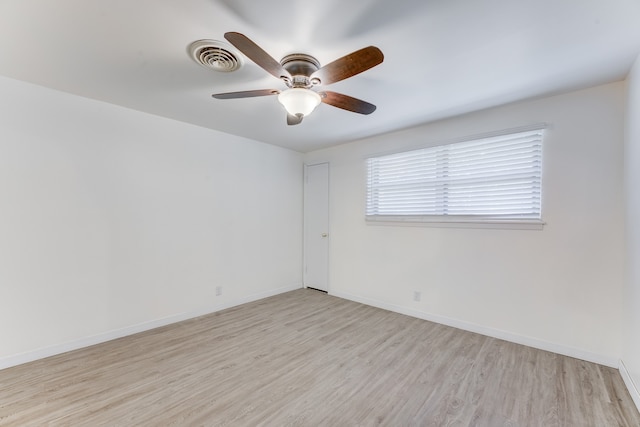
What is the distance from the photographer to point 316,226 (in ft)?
15.6

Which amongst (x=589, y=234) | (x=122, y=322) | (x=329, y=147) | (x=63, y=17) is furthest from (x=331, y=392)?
(x=329, y=147)

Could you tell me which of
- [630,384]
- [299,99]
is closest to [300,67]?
[299,99]

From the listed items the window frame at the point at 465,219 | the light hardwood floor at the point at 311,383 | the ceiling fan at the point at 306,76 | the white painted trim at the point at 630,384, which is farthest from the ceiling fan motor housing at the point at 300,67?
the white painted trim at the point at 630,384

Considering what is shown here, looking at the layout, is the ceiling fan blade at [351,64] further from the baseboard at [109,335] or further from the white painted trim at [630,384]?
the baseboard at [109,335]

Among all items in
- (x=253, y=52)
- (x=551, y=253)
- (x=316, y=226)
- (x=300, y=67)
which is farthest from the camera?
(x=316, y=226)

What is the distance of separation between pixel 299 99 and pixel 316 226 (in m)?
3.06

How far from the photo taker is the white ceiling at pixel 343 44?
149 centimetres

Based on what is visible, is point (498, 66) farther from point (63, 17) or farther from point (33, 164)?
point (33, 164)

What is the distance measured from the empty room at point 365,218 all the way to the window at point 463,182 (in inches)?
0.8

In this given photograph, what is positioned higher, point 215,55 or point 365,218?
point 215,55

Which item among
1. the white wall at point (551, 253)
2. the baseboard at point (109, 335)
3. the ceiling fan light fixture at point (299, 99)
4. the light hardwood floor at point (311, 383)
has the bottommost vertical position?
the light hardwood floor at point (311, 383)

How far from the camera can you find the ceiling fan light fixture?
184 cm

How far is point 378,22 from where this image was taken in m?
1.59

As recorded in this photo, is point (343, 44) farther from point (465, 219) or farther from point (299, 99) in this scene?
point (465, 219)
